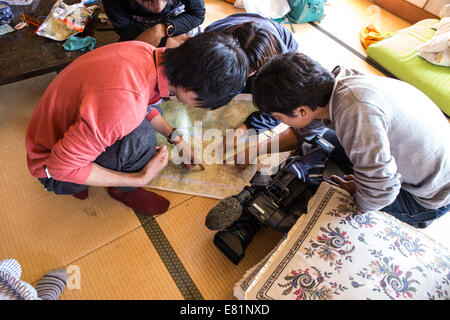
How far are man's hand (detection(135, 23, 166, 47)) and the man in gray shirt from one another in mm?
782

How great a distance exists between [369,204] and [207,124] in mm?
948

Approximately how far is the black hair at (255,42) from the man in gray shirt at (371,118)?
170 millimetres

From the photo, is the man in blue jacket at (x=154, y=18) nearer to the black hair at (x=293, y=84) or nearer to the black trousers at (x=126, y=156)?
the black trousers at (x=126, y=156)

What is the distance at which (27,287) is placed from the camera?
0.67 metres

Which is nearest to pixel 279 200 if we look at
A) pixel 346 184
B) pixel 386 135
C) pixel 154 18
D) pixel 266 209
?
pixel 266 209

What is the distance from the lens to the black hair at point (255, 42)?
109 centimetres

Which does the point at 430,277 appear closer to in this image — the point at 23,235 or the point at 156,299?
the point at 156,299

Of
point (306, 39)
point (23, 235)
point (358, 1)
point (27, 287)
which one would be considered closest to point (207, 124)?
point (23, 235)

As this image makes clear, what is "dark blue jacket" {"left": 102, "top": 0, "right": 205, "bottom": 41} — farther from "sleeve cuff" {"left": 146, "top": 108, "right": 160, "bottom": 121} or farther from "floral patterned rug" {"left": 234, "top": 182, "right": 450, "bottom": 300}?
"floral patterned rug" {"left": 234, "top": 182, "right": 450, "bottom": 300}

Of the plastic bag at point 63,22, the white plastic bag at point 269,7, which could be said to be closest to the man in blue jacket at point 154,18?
the plastic bag at point 63,22

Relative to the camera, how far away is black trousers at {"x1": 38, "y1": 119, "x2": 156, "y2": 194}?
1.04m

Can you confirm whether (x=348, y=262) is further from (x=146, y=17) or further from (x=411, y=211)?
(x=146, y=17)

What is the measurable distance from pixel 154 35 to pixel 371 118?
1.16 meters

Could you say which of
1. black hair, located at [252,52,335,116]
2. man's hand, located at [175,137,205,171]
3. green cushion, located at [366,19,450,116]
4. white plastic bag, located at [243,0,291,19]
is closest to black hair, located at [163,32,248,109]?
black hair, located at [252,52,335,116]
